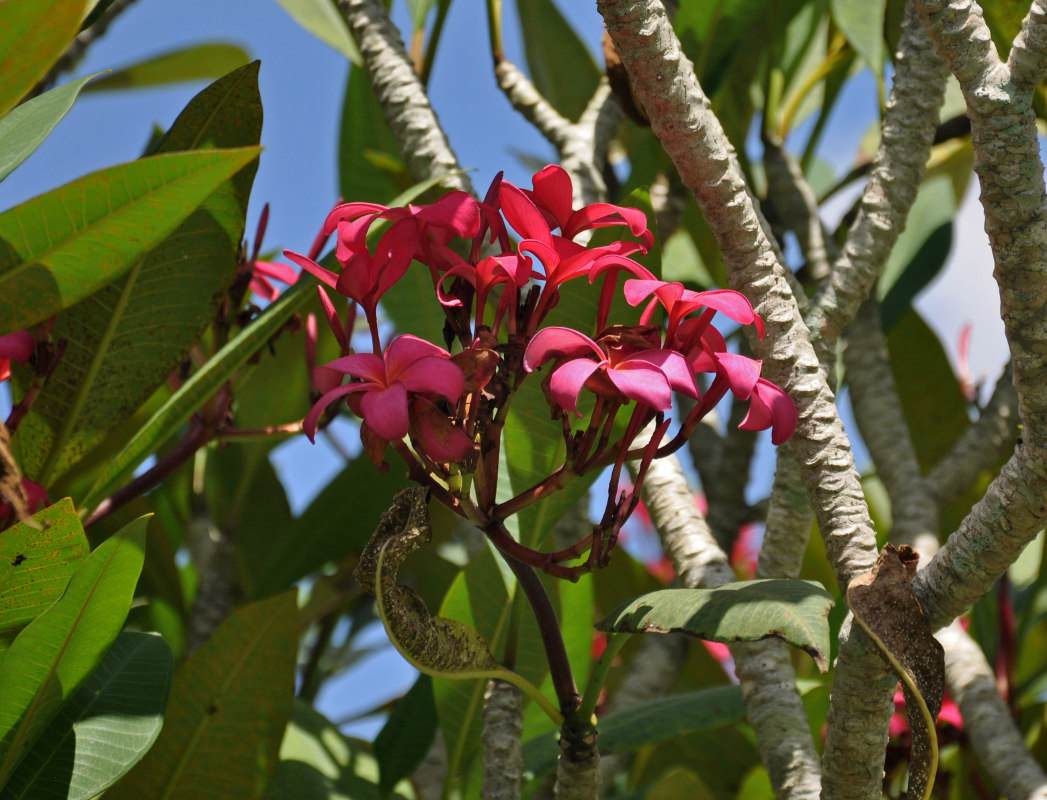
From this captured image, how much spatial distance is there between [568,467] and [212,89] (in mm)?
507

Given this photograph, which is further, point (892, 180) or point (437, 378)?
point (892, 180)

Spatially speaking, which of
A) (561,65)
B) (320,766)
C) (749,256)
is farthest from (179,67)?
(749,256)

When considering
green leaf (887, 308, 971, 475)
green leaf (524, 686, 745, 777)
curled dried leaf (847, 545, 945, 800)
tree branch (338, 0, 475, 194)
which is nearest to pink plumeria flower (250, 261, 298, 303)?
tree branch (338, 0, 475, 194)

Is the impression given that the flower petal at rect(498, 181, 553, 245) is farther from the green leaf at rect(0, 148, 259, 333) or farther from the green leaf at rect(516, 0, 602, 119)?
the green leaf at rect(516, 0, 602, 119)

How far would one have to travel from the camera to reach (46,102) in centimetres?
74

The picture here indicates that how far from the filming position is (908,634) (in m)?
0.56

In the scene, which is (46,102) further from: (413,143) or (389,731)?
(389,731)

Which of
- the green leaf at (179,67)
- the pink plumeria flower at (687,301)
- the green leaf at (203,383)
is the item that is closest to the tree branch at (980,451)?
the pink plumeria flower at (687,301)

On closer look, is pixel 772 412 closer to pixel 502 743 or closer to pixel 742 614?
pixel 742 614

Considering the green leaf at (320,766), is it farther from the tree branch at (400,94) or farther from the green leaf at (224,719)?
the tree branch at (400,94)

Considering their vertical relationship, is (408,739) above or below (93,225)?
below

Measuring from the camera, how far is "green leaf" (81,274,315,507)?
0.81m

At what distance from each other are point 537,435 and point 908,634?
320 millimetres

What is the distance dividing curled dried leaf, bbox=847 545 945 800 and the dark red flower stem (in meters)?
0.20
